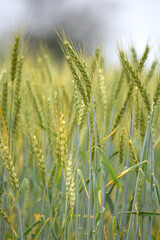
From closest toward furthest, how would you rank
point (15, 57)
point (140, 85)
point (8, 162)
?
point (8, 162) → point (140, 85) → point (15, 57)

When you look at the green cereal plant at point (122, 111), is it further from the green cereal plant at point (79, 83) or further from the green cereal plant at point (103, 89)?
the green cereal plant at point (79, 83)

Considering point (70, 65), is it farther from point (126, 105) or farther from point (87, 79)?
point (126, 105)

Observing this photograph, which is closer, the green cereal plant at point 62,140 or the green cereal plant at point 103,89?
the green cereal plant at point 62,140

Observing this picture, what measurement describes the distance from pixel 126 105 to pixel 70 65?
1.43ft

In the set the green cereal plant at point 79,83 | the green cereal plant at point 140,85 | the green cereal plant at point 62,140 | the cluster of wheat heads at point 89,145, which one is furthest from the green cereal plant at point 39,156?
the green cereal plant at point 140,85

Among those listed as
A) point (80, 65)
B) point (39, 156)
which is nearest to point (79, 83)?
point (80, 65)

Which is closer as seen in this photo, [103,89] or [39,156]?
[39,156]

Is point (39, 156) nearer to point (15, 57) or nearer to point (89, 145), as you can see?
point (89, 145)

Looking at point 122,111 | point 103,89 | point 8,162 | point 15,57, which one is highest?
point 15,57

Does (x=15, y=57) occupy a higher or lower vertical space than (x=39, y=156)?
higher

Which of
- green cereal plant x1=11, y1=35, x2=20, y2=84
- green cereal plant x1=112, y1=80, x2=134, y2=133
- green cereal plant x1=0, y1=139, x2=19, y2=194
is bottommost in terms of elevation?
green cereal plant x1=0, y1=139, x2=19, y2=194

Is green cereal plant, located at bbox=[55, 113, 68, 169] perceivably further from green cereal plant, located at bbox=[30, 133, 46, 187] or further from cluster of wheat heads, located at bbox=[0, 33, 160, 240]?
green cereal plant, located at bbox=[30, 133, 46, 187]

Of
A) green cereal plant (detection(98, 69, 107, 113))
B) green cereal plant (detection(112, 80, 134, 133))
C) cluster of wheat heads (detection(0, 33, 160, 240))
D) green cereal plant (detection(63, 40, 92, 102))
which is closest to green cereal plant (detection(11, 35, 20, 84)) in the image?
cluster of wheat heads (detection(0, 33, 160, 240))

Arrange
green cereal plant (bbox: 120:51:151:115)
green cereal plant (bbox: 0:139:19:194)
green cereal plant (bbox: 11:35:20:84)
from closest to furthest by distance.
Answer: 1. green cereal plant (bbox: 0:139:19:194)
2. green cereal plant (bbox: 120:51:151:115)
3. green cereal plant (bbox: 11:35:20:84)
